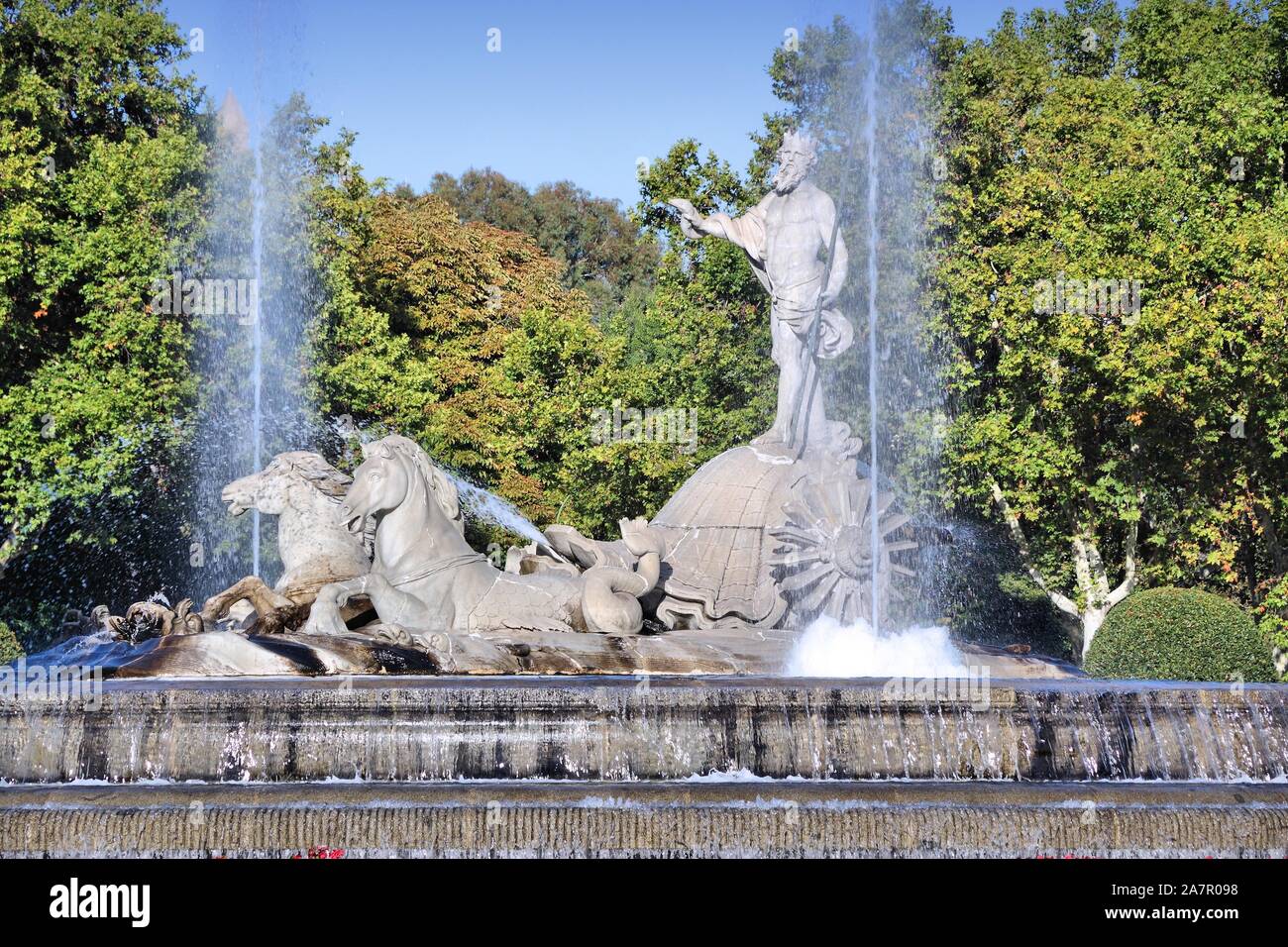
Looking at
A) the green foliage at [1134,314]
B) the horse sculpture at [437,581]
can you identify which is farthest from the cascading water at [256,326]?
the horse sculpture at [437,581]

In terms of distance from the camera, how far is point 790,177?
55.3 ft

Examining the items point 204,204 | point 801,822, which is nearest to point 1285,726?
point 801,822

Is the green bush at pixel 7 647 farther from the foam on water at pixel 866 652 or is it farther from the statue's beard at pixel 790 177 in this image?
the statue's beard at pixel 790 177

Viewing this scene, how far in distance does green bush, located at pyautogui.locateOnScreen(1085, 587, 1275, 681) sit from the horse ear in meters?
10.3

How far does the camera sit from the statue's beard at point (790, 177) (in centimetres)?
1686

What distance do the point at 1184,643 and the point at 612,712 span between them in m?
12.8

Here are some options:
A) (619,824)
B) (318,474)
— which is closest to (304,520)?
(318,474)

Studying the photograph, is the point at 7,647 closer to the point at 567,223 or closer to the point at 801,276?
the point at 801,276

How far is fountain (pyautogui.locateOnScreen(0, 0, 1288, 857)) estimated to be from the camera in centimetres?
928

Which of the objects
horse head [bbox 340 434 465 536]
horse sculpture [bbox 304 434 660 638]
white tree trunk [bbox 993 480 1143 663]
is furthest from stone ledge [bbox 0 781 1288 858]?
white tree trunk [bbox 993 480 1143 663]

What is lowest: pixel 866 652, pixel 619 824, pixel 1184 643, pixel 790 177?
pixel 1184 643

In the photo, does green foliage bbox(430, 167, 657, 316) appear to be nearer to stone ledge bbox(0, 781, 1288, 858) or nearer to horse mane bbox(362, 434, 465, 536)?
horse mane bbox(362, 434, 465, 536)

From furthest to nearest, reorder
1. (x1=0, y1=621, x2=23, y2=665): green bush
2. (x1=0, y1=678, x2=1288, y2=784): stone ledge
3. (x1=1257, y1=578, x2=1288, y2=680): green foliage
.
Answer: (x1=1257, y1=578, x2=1288, y2=680): green foliage < (x1=0, y1=621, x2=23, y2=665): green bush < (x1=0, y1=678, x2=1288, y2=784): stone ledge

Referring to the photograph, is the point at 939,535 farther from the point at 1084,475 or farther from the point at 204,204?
the point at 204,204
